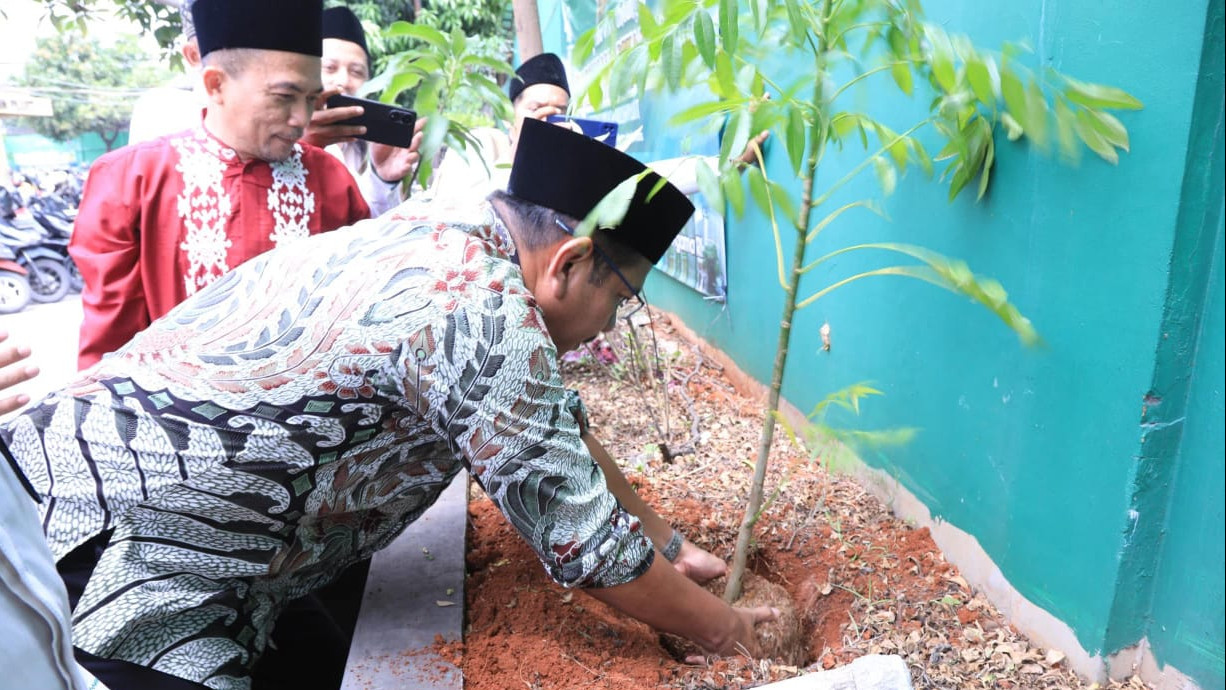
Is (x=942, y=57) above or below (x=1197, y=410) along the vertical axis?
above

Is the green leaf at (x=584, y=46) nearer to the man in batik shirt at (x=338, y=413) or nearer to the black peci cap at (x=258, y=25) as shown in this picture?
the man in batik shirt at (x=338, y=413)

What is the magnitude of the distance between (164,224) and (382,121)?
69 centimetres

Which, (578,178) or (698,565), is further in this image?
(698,565)

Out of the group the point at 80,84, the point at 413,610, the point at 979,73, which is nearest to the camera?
the point at 979,73

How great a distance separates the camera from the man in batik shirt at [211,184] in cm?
215

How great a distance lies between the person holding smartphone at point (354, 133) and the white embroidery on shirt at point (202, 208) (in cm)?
31

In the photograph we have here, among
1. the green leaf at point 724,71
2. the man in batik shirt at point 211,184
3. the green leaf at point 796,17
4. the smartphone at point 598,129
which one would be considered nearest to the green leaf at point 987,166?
the green leaf at point 796,17

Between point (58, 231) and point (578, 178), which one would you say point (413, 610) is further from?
point (58, 231)

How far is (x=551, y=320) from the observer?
5.06 ft

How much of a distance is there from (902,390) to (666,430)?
3.89 feet

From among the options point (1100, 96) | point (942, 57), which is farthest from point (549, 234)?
point (1100, 96)

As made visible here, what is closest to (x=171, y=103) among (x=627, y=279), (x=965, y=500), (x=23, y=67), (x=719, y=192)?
(x=627, y=279)

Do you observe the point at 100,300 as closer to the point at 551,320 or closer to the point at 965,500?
the point at 551,320

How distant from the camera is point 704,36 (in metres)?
1.21
